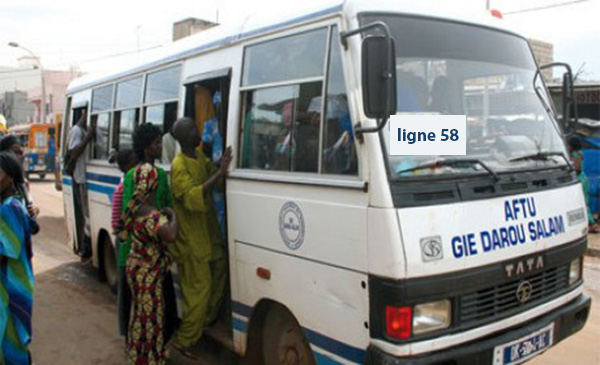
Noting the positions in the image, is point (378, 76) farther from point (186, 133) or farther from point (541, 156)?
point (186, 133)

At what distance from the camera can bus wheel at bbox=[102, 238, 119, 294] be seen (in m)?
6.37

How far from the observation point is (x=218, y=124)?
4.12 metres

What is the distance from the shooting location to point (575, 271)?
3.38 metres

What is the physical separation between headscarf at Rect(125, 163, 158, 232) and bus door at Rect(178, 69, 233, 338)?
51cm

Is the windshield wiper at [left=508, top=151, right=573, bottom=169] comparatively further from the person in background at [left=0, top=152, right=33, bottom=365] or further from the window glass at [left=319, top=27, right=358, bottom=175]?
the person in background at [left=0, top=152, right=33, bottom=365]

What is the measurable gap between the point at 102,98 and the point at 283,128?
384 cm

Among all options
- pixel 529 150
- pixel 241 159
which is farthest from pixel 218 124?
pixel 529 150

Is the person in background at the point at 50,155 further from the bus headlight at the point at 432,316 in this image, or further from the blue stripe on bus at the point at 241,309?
the bus headlight at the point at 432,316

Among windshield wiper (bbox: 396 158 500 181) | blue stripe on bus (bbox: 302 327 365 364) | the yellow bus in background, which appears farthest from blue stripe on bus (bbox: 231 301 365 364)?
the yellow bus in background

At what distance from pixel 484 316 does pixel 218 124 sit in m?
2.42

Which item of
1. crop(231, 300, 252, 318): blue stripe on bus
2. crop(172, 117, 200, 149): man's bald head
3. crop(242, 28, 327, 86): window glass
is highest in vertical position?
crop(242, 28, 327, 86): window glass

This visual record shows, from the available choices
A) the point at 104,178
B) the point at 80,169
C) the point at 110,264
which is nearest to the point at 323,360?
the point at 104,178

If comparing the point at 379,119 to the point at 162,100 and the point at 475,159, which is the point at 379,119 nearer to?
the point at 475,159

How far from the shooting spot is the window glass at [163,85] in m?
4.55
